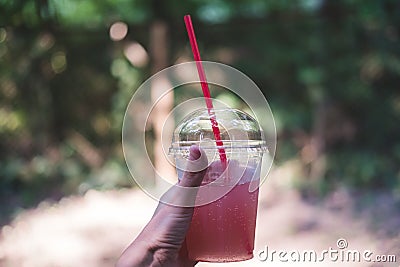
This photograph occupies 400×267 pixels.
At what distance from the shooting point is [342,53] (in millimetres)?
4887

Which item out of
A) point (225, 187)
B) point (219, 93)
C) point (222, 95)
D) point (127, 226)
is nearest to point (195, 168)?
point (225, 187)

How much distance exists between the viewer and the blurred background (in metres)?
4.58

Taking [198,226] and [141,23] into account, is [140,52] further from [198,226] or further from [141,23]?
[198,226]

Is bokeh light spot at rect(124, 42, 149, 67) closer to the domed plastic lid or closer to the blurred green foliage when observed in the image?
the blurred green foliage

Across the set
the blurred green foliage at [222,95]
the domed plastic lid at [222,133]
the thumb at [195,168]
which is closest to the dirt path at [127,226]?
the blurred green foliage at [222,95]

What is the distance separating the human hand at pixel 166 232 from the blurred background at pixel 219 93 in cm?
328

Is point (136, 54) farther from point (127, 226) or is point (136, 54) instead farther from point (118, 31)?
point (127, 226)

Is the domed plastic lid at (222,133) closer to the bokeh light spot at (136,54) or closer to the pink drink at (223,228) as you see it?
the pink drink at (223,228)

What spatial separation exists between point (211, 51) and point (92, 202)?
1689mm

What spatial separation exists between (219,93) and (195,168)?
3751mm

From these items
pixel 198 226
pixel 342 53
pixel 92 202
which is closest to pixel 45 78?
pixel 92 202

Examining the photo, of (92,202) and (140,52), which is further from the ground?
(140,52)

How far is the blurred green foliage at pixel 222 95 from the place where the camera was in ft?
15.2

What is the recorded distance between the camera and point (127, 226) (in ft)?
11.8
